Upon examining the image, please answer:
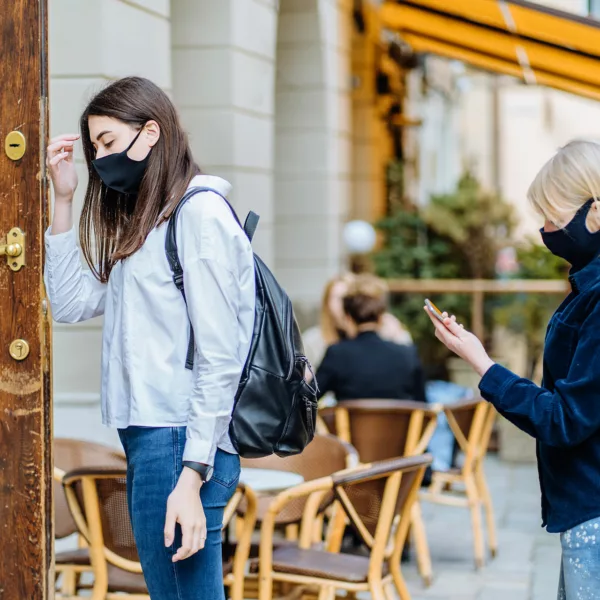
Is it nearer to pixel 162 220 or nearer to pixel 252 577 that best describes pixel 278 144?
pixel 252 577

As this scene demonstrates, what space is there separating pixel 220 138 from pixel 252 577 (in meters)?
3.28

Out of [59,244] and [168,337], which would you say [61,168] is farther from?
[168,337]

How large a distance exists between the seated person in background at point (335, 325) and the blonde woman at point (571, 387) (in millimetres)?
3642

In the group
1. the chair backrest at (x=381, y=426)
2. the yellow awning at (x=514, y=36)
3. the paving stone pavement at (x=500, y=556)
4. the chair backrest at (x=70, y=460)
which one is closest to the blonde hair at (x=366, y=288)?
the chair backrest at (x=381, y=426)

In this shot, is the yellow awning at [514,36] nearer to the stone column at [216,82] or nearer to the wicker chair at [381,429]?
the stone column at [216,82]

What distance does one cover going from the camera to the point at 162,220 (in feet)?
8.36

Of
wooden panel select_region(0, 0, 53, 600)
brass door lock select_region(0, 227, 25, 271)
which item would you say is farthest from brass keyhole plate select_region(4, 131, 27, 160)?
brass door lock select_region(0, 227, 25, 271)

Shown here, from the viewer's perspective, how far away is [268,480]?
439 centimetres

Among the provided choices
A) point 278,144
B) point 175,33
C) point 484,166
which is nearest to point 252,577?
point 175,33

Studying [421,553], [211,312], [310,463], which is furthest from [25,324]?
[421,553]

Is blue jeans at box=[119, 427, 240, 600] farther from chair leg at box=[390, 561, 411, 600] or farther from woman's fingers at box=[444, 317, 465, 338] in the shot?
chair leg at box=[390, 561, 411, 600]

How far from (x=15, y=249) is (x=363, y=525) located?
1601 mm

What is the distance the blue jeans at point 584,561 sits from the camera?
245cm

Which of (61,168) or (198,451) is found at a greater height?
(61,168)
